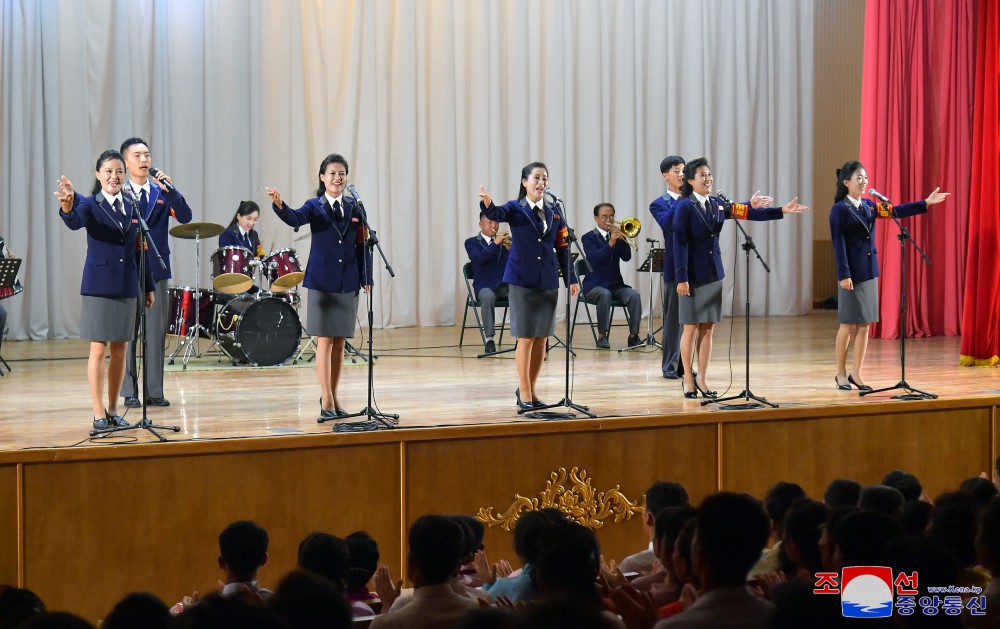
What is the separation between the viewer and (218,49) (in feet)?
34.3

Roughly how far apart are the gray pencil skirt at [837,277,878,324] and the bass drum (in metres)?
3.78

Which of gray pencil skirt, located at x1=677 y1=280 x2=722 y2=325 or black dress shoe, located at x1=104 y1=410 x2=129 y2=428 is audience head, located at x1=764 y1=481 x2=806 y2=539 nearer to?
gray pencil skirt, located at x1=677 y1=280 x2=722 y2=325

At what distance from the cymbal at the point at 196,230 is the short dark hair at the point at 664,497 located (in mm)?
4975

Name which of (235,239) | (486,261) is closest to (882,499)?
(235,239)

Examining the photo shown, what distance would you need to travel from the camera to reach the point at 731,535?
2.55 meters

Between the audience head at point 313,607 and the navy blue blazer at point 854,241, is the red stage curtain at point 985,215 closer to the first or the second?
the navy blue blazer at point 854,241

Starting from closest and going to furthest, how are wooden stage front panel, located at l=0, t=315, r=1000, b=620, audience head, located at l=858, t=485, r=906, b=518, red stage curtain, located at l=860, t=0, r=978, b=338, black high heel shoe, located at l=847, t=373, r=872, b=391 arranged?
1. audience head, located at l=858, t=485, r=906, b=518
2. wooden stage front panel, located at l=0, t=315, r=1000, b=620
3. black high heel shoe, located at l=847, t=373, r=872, b=391
4. red stage curtain, located at l=860, t=0, r=978, b=338

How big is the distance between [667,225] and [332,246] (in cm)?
240

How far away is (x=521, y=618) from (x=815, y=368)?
20.1 ft

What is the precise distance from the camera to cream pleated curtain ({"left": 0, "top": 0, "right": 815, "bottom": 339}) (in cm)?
1005

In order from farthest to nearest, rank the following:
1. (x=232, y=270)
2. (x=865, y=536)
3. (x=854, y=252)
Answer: (x=232, y=270)
(x=854, y=252)
(x=865, y=536)

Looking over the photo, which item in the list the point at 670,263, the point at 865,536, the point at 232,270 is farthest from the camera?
the point at 232,270

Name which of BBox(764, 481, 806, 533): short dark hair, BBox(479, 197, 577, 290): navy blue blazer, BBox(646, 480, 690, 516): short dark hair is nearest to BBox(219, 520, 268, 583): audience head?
BBox(646, 480, 690, 516): short dark hair

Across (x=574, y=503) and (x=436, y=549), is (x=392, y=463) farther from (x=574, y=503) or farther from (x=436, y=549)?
(x=436, y=549)
